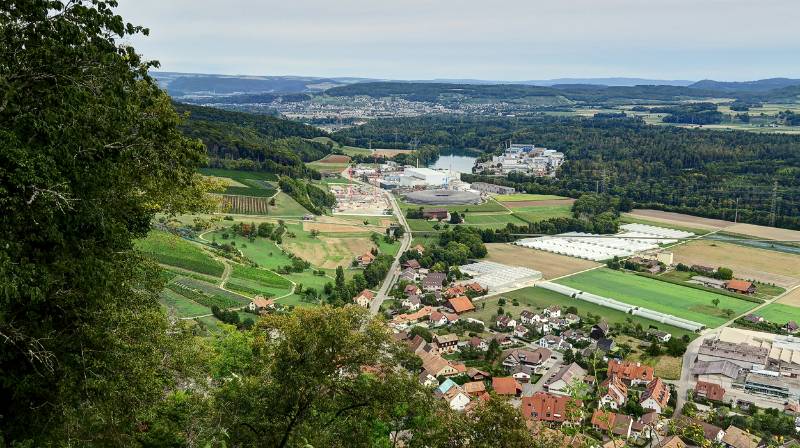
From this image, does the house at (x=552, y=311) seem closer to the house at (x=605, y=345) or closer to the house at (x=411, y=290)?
the house at (x=605, y=345)

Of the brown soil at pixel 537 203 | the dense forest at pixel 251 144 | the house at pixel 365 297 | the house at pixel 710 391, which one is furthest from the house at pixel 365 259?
the brown soil at pixel 537 203

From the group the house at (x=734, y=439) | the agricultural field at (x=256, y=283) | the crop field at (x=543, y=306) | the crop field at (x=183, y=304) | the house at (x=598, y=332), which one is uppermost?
the crop field at (x=183, y=304)

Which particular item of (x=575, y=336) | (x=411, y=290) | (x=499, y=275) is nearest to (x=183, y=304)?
(x=411, y=290)

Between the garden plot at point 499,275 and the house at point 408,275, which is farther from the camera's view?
the house at point 408,275

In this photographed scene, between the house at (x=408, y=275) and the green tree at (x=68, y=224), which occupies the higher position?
the green tree at (x=68, y=224)

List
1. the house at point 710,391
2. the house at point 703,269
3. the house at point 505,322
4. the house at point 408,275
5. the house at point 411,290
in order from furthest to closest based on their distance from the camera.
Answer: the house at point 703,269, the house at point 408,275, the house at point 411,290, the house at point 505,322, the house at point 710,391

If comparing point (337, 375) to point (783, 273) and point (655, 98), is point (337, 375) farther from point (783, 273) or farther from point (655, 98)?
point (655, 98)

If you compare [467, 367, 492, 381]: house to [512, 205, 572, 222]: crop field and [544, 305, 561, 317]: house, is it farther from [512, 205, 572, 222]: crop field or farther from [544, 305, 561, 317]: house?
[512, 205, 572, 222]: crop field
